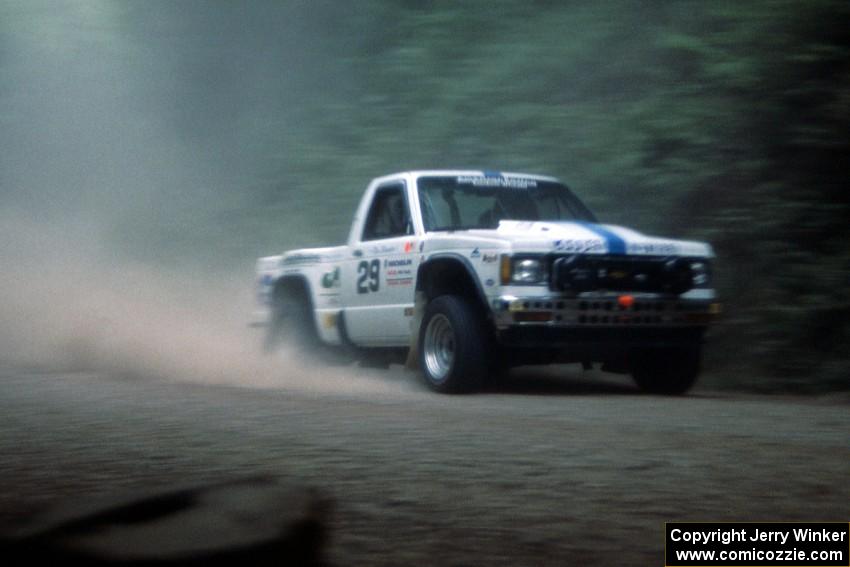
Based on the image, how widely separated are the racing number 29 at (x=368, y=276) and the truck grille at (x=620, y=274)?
2088mm

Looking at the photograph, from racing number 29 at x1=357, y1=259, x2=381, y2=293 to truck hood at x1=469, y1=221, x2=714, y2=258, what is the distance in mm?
1222

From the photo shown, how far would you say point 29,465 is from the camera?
5.85 meters

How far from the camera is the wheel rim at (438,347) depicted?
9.70 meters

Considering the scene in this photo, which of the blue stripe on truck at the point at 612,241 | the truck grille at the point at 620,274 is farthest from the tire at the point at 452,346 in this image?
the blue stripe on truck at the point at 612,241

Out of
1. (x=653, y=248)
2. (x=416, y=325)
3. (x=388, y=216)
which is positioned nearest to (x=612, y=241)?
(x=653, y=248)

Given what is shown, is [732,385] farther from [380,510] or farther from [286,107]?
[286,107]

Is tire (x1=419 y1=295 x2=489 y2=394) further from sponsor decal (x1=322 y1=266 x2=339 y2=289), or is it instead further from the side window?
sponsor decal (x1=322 y1=266 x2=339 y2=289)

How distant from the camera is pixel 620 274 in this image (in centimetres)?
935

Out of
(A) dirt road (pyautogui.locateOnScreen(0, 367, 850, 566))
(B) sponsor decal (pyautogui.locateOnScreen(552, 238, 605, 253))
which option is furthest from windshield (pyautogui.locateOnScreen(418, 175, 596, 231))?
(A) dirt road (pyautogui.locateOnScreen(0, 367, 850, 566))

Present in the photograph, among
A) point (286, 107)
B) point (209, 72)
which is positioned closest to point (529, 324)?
point (286, 107)

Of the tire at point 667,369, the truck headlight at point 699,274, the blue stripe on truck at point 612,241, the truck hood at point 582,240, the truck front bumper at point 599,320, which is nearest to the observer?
the truck front bumper at point 599,320

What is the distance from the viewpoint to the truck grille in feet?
29.9

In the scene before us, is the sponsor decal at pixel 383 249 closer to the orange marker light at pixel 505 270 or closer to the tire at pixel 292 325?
the tire at pixel 292 325

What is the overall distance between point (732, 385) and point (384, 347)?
3.20m
